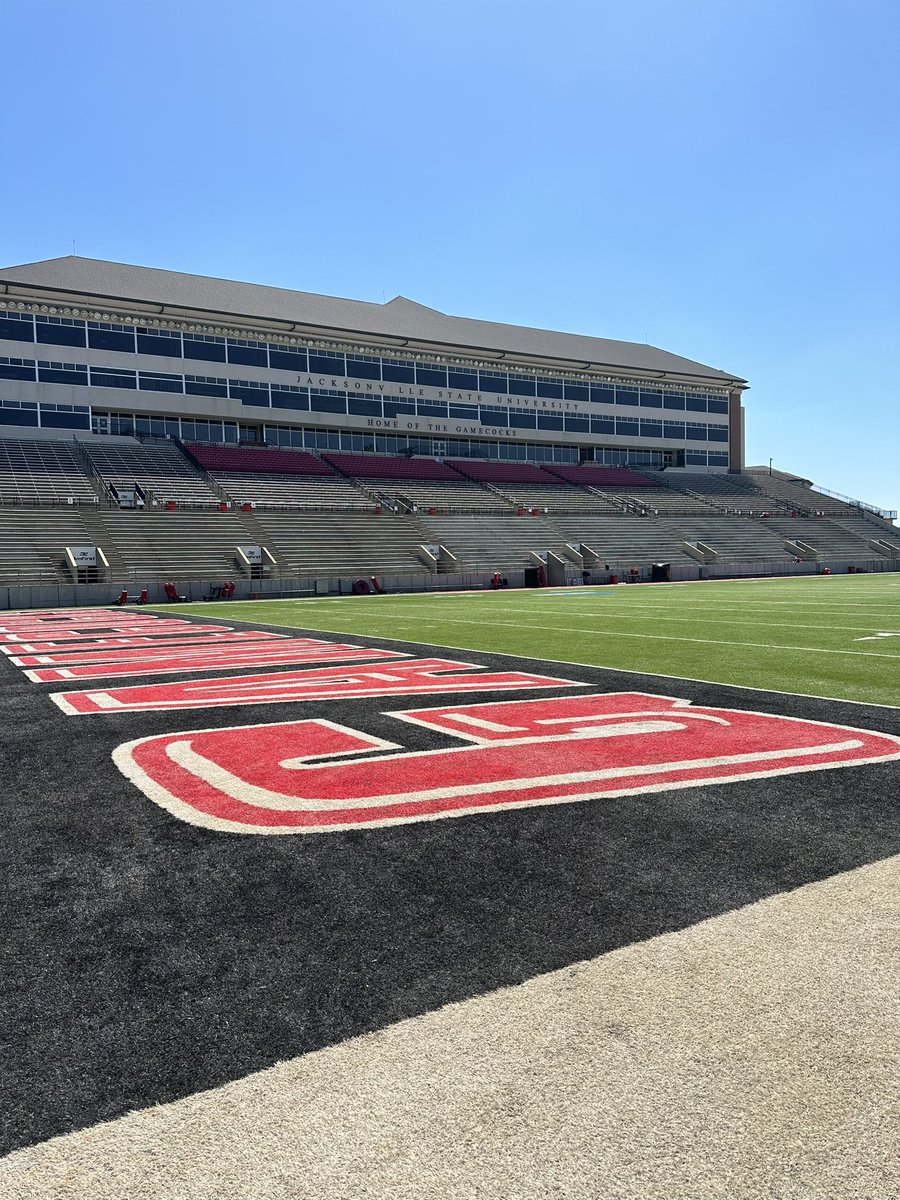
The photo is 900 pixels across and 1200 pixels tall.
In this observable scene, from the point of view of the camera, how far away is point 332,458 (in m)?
51.3

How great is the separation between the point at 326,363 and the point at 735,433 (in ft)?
117

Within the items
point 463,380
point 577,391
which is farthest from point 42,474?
point 577,391

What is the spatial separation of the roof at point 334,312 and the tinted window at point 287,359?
1.76m

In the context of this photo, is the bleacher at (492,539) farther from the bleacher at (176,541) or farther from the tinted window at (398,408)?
the tinted window at (398,408)

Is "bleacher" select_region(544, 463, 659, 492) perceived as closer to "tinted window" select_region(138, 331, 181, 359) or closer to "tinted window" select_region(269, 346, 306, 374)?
"tinted window" select_region(269, 346, 306, 374)

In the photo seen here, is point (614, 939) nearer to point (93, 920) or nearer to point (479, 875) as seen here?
point (479, 875)

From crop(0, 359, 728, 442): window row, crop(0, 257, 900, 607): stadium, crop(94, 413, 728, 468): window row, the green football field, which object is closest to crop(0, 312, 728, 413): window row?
crop(0, 257, 900, 607): stadium

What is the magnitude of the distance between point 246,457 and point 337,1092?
155 feet

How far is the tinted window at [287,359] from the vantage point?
164 feet

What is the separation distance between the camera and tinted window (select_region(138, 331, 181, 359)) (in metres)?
46.0

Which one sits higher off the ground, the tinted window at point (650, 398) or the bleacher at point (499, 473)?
the tinted window at point (650, 398)

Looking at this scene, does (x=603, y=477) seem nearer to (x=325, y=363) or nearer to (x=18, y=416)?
(x=325, y=363)

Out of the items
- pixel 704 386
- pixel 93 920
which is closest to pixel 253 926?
pixel 93 920

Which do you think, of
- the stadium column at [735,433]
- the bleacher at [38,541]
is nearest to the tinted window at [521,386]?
the stadium column at [735,433]
